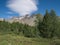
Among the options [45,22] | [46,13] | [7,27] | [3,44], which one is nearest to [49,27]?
[45,22]

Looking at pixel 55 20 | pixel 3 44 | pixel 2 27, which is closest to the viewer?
pixel 3 44

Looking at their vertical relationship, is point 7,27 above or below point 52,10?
below

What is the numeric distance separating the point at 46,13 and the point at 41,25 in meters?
5.86

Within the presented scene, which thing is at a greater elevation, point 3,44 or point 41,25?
point 41,25

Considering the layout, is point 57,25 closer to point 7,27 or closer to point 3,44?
point 7,27

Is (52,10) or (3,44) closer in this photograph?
(3,44)

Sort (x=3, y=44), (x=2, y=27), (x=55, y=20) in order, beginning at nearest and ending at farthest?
(x=3, y=44), (x=55, y=20), (x=2, y=27)

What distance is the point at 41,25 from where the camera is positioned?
224 feet

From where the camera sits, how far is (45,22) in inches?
2611

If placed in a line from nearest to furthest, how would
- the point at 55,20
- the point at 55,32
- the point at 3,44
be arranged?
1. the point at 3,44
2. the point at 55,32
3. the point at 55,20

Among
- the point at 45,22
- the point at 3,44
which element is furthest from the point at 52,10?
the point at 3,44

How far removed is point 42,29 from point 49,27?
11.1 feet

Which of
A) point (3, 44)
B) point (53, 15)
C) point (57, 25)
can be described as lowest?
point (3, 44)

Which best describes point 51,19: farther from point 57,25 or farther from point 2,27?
point 2,27
